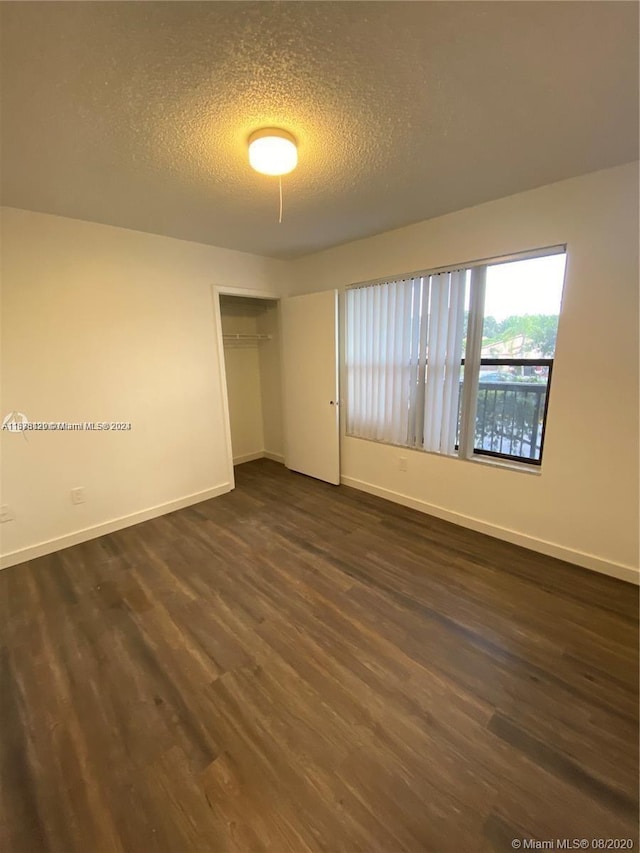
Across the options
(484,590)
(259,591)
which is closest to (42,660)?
(259,591)

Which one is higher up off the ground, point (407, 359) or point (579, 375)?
point (407, 359)

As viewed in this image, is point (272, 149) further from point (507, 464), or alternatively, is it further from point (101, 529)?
point (101, 529)

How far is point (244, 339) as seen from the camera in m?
4.42

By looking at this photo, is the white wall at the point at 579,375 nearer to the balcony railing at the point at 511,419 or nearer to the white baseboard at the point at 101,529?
the balcony railing at the point at 511,419

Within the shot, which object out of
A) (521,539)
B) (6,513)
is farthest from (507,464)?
(6,513)

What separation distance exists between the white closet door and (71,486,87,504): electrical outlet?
2.17 metres

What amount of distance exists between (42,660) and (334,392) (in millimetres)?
2857

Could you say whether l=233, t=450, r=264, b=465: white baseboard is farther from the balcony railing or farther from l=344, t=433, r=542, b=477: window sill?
the balcony railing

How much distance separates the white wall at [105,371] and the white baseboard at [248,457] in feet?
3.40

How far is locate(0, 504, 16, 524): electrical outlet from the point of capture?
2384mm

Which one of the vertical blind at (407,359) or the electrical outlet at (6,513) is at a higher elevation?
the vertical blind at (407,359)

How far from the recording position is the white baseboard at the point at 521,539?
85.0 inches
